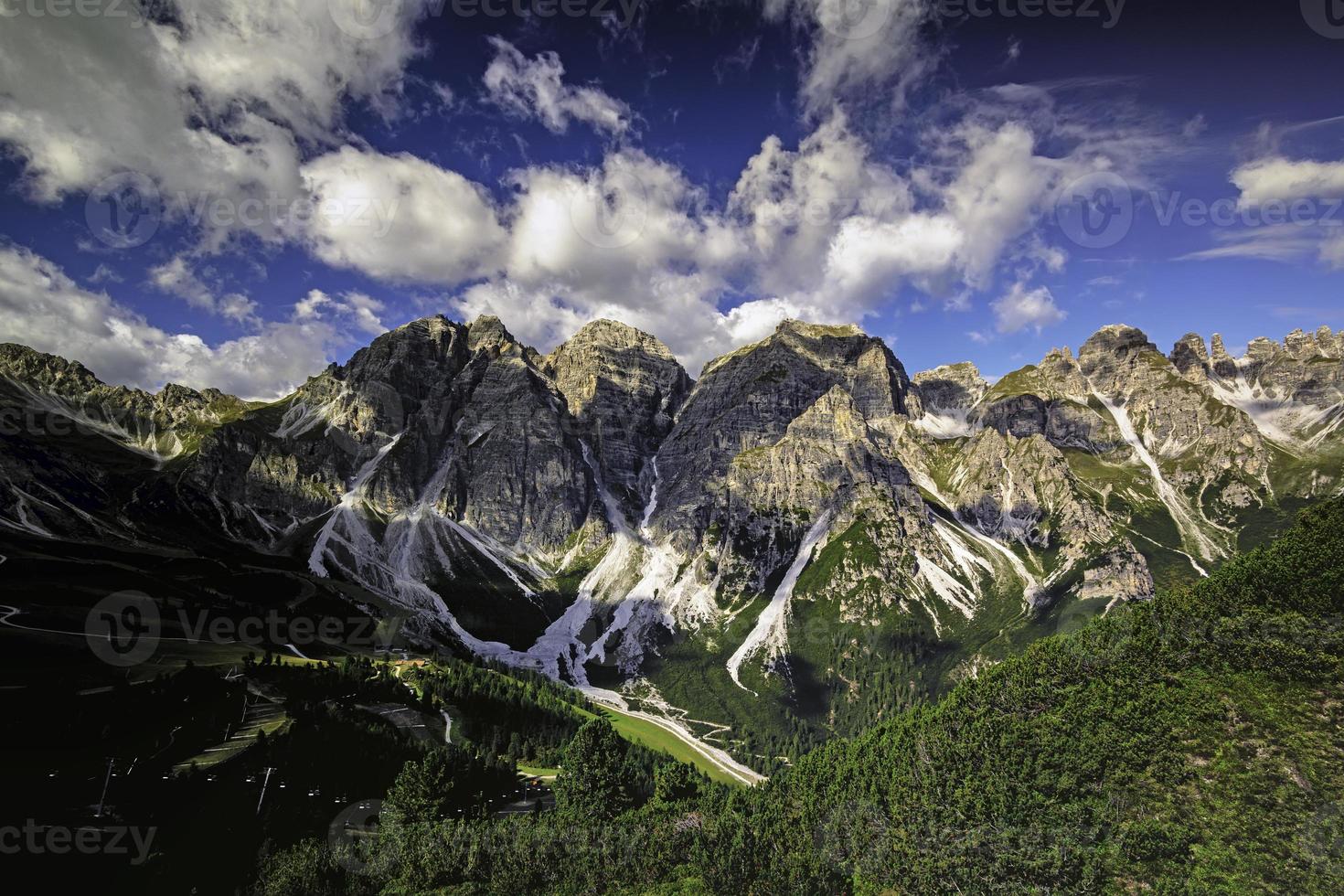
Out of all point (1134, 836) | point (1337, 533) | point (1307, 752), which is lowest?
point (1134, 836)

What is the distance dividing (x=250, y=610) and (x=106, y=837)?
139186 mm

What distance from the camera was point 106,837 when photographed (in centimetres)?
7050

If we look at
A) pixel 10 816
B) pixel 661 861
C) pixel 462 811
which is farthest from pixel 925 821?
pixel 10 816

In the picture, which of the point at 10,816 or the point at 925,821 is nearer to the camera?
the point at 10,816

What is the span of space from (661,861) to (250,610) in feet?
539

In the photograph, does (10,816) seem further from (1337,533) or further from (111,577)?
(1337,533)

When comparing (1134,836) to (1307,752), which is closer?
(1307,752)

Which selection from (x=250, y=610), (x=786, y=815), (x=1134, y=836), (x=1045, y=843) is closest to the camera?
(x=1134, y=836)

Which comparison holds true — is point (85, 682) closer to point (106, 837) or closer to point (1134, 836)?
point (106, 837)

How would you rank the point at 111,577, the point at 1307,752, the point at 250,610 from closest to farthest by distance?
the point at 1307,752 < the point at 111,577 < the point at 250,610

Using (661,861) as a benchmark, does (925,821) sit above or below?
above

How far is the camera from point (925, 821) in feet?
257

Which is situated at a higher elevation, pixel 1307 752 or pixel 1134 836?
pixel 1307 752

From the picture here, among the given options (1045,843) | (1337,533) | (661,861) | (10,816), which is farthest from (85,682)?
(1337,533)
